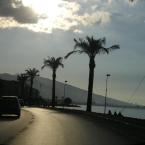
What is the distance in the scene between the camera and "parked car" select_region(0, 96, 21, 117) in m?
45.3

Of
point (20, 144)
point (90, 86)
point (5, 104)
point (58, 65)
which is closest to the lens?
point (20, 144)

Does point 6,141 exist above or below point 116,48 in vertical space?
below

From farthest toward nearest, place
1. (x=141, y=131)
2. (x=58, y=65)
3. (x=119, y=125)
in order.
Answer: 1. (x=58, y=65)
2. (x=119, y=125)
3. (x=141, y=131)

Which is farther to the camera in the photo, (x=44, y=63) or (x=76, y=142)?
(x=44, y=63)

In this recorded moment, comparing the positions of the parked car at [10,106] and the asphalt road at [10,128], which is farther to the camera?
the parked car at [10,106]

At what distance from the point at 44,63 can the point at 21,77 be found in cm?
5219

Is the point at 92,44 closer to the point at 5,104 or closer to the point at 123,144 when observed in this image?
the point at 5,104

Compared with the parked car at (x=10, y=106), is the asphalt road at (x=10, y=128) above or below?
below

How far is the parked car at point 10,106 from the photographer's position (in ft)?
149

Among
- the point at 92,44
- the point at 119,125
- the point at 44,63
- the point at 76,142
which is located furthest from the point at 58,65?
the point at 76,142

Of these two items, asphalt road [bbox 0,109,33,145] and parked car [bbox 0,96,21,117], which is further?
parked car [bbox 0,96,21,117]

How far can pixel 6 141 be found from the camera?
2097 cm

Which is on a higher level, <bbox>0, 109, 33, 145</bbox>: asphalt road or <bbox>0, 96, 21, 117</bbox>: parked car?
<bbox>0, 96, 21, 117</bbox>: parked car

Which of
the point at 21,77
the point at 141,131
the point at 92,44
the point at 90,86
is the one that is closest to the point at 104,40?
the point at 92,44
